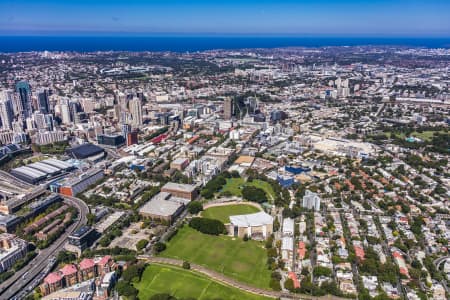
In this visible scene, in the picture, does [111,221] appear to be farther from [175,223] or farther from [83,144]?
[83,144]

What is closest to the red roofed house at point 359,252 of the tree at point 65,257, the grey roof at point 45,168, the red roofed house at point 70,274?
the red roofed house at point 70,274

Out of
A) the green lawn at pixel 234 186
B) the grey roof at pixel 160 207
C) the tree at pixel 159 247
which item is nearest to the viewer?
the tree at pixel 159 247

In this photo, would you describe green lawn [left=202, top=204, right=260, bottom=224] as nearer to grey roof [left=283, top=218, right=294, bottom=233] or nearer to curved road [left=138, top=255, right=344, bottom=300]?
grey roof [left=283, top=218, right=294, bottom=233]

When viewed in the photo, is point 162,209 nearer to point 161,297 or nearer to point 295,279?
point 161,297

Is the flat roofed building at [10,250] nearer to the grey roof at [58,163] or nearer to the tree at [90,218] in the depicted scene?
the tree at [90,218]

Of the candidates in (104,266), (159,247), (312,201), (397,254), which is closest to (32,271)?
(104,266)
